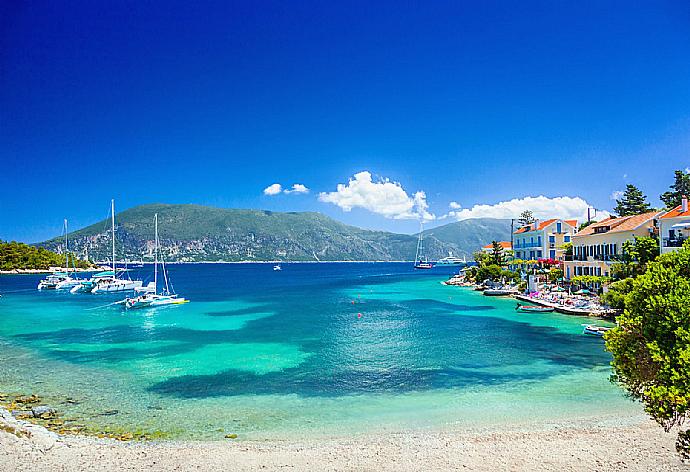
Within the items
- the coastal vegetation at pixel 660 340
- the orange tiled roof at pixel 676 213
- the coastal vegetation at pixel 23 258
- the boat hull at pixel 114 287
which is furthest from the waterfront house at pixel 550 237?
the coastal vegetation at pixel 23 258

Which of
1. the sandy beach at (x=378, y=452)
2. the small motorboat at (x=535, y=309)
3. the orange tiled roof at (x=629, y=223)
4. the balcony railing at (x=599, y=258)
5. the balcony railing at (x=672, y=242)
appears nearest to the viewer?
the sandy beach at (x=378, y=452)

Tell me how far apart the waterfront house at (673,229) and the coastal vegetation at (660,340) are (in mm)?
31853

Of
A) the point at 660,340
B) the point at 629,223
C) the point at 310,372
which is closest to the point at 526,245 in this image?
the point at 629,223

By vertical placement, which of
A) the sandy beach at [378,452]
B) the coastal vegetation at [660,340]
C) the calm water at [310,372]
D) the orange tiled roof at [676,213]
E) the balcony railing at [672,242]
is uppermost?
the orange tiled roof at [676,213]

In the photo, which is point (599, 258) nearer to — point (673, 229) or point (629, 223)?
point (629, 223)

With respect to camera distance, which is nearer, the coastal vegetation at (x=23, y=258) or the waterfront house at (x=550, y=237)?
the waterfront house at (x=550, y=237)

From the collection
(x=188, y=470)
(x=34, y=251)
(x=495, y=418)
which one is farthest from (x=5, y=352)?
(x=34, y=251)

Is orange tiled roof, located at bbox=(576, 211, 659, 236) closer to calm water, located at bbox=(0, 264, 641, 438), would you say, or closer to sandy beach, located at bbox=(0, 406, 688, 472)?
calm water, located at bbox=(0, 264, 641, 438)

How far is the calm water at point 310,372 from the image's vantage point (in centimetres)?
1675

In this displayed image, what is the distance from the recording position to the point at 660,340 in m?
9.40

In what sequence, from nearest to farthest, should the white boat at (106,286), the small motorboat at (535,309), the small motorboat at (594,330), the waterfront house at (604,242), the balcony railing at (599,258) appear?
the small motorboat at (594,330)
the waterfront house at (604,242)
the balcony railing at (599,258)
the small motorboat at (535,309)
the white boat at (106,286)

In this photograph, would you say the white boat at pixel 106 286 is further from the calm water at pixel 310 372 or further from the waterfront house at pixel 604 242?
the waterfront house at pixel 604 242

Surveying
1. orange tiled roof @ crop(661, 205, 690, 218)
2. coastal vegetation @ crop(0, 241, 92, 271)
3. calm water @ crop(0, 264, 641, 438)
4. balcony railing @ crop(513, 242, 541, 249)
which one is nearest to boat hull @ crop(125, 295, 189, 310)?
calm water @ crop(0, 264, 641, 438)

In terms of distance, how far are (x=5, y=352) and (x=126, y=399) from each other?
16.1 meters
